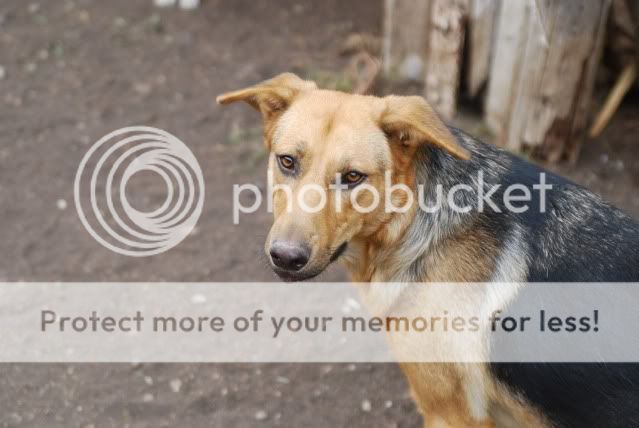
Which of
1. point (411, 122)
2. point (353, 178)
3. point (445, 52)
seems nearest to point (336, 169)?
point (353, 178)

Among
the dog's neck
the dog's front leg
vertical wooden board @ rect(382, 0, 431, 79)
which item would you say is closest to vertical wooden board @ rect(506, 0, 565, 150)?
vertical wooden board @ rect(382, 0, 431, 79)

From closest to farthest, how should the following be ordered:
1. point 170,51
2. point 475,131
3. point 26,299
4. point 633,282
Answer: point 633,282 < point 26,299 < point 475,131 < point 170,51

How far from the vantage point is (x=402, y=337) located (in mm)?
3051

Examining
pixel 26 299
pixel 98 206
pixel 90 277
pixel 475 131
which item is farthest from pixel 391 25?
pixel 26 299

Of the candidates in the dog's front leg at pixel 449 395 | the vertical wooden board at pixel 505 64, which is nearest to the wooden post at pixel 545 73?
the vertical wooden board at pixel 505 64

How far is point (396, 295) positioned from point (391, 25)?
11.1ft

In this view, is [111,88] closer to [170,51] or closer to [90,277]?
[170,51]

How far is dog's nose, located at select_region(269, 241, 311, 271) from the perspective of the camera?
9.27 ft

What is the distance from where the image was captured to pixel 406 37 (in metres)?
5.90

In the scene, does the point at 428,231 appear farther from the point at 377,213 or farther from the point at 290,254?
the point at 290,254

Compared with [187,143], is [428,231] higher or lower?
higher

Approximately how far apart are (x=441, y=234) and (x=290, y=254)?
2.18ft

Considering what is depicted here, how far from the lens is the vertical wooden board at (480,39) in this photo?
17.2 ft

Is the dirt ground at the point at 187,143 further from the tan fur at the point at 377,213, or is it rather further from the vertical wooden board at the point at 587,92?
the tan fur at the point at 377,213
